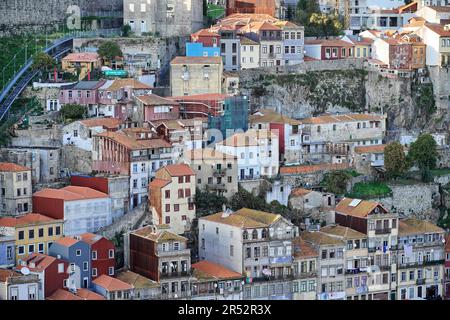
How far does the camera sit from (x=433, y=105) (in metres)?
46.6

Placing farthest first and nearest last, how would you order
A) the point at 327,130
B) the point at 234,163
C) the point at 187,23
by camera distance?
1. the point at 187,23
2. the point at 327,130
3. the point at 234,163

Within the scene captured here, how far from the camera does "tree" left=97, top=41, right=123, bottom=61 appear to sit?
41.5 m

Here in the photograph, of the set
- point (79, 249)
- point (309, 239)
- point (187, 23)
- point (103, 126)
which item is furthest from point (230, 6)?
point (79, 249)

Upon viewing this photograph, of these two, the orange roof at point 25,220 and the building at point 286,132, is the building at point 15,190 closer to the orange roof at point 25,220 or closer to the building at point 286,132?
the orange roof at point 25,220

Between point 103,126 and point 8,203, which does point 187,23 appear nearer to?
point 103,126

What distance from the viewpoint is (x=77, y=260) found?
28.7 m

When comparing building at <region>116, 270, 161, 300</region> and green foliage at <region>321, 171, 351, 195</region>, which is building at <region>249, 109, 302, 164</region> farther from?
building at <region>116, 270, 161, 300</region>

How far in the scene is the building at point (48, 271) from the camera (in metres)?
27.4

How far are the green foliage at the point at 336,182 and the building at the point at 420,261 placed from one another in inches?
103

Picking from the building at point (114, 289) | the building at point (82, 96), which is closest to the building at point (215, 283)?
the building at point (114, 289)

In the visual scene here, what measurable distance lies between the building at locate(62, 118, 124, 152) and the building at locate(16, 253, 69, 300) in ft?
23.7

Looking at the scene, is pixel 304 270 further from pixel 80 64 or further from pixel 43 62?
pixel 43 62

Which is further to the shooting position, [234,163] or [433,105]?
[433,105]

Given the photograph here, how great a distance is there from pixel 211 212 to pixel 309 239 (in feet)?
10.7
